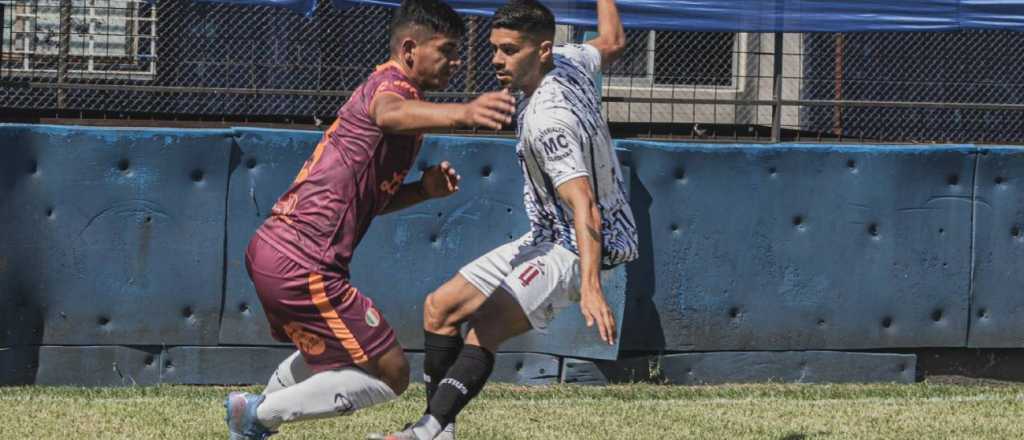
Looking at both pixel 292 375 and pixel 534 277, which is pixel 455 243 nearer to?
pixel 534 277

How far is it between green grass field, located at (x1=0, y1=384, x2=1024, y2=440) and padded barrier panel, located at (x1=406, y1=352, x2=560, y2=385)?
116 millimetres

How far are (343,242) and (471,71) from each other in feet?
16.1

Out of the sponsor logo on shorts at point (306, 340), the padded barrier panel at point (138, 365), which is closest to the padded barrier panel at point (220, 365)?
the padded barrier panel at point (138, 365)

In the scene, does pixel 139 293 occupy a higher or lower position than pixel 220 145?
lower

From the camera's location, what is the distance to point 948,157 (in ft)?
26.3

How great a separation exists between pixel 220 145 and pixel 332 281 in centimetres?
306

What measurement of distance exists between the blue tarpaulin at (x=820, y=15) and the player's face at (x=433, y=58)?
391 centimetres

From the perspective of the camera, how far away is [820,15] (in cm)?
893

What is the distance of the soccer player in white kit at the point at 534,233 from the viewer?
516 centimetres

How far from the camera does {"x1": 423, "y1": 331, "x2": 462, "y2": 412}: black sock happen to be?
5.56 metres

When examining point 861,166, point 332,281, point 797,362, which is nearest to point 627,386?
point 797,362

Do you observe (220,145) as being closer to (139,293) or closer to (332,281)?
(139,293)

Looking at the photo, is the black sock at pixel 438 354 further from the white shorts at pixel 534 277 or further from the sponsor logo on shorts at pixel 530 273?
the sponsor logo on shorts at pixel 530 273

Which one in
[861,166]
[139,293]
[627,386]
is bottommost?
[627,386]
